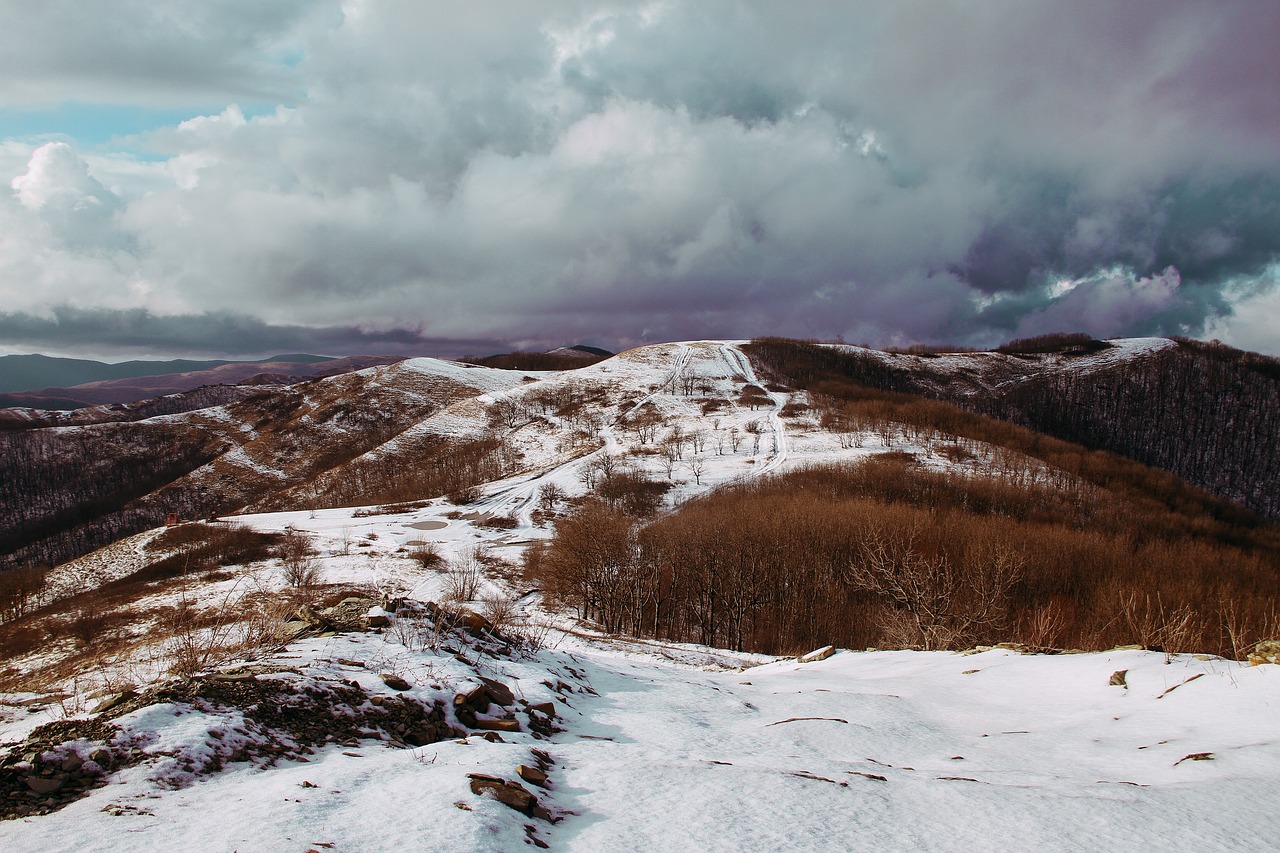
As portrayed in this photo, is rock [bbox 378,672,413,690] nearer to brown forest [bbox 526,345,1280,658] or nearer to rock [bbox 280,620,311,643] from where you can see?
rock [bbox 280,620,311,643]

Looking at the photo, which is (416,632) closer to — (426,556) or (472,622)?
(472,622)

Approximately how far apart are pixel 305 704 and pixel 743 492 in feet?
220

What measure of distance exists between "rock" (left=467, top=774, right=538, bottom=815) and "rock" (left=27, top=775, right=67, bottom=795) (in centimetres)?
341

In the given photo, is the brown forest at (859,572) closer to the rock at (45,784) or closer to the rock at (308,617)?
the rock at (308,617)

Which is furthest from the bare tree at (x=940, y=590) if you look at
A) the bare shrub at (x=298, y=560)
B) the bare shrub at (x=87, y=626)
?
the bare shrub at (x=87, y=626)

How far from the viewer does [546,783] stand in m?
5.63

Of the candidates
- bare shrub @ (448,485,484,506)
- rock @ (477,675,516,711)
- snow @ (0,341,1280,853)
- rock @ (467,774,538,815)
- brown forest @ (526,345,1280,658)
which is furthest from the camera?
bare shrub @ (448,485,484,506)

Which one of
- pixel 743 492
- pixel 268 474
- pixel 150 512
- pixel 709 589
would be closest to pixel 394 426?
pixel 268 474

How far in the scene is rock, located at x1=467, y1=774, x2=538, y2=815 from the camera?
486 centimetres

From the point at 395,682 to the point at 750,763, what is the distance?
5.15m

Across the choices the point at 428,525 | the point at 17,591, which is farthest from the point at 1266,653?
the point at 17,591

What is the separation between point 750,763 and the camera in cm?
684

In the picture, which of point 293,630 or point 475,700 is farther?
point 293,630

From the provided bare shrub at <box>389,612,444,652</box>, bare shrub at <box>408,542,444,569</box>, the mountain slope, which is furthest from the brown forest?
the mountain slope
